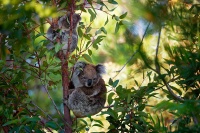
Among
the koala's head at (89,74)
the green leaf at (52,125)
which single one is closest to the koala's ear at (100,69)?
the koala's head at (89,74)

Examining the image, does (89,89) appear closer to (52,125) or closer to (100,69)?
(100,69)

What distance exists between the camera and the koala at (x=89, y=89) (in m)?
3.41

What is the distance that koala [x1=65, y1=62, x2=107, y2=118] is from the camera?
11.2ft

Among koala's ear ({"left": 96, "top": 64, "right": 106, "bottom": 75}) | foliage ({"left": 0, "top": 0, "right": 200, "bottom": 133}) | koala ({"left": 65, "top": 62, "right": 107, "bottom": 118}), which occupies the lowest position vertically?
koala ({"left": 65, "top": 62, "right": 107, "bottom": 118})

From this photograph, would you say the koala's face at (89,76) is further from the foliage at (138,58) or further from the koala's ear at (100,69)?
the foliage at (138,58)

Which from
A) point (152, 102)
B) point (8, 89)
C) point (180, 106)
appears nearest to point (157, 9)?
point (180, 106)

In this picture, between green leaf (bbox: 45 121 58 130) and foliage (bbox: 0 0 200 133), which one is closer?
foliage (bbox: 0 0 200 133)

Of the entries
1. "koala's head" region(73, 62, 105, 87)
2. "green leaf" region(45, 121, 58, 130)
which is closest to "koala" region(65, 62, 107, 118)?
"koala's head" region(73, 62, 105, 87)

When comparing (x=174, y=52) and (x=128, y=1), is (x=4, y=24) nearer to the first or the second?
(x=128, y=1)

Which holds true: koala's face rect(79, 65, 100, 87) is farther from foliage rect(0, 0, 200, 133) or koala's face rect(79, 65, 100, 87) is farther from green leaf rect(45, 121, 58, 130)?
green leaf rect(45, 121, 58, 130)

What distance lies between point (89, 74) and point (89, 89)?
12 centimetres

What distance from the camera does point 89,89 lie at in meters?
3.55

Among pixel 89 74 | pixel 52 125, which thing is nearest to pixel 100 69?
pixel 89 74

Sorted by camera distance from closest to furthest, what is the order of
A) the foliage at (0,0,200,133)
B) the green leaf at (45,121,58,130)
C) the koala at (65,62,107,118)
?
the foliage at (0,0,200,133) → the green leaf at (45,121,58,130) → the koala at (65,62,107,118)
